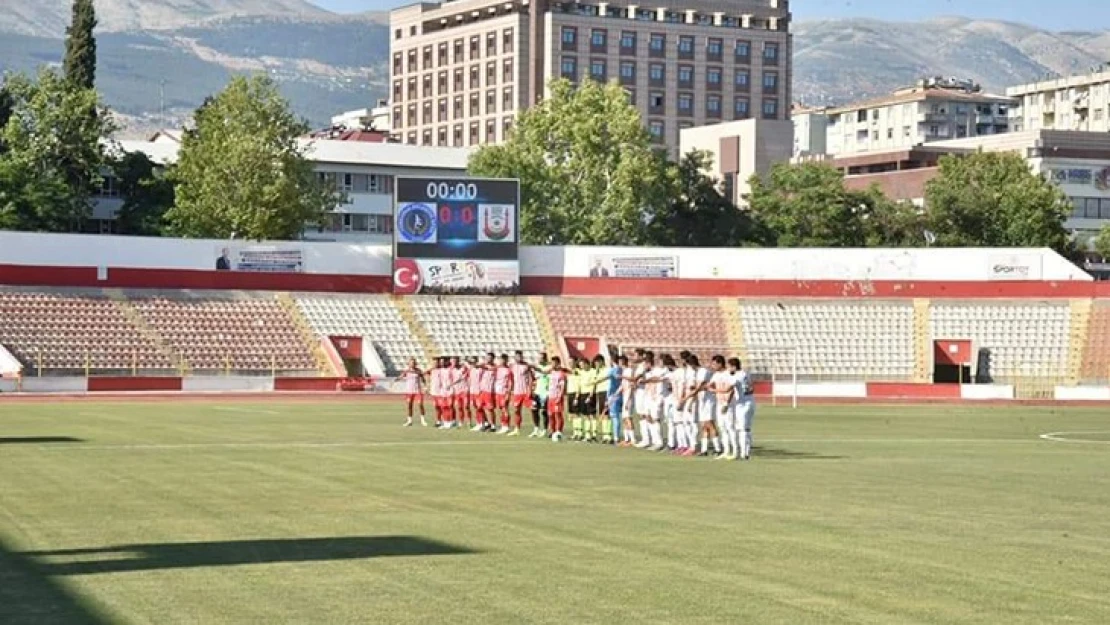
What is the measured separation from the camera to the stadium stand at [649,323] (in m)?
A: 89.3

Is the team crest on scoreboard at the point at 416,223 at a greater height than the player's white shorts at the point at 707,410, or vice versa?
the team crest on scoreboard at the point at 416,223

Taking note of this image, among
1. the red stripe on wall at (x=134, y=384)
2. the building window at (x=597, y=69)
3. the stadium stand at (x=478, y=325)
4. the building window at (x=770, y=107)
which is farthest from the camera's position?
the building window at (x=770, y=107)

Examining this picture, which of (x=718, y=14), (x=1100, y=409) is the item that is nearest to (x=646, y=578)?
(x=1100, y=409)

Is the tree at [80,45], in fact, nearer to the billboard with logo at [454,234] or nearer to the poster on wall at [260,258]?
the poster on wall at [260,258]

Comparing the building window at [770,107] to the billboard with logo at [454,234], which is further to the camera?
the building window at [770,107]

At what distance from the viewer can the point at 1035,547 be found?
21.2 metres

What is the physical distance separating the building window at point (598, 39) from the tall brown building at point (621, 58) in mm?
142

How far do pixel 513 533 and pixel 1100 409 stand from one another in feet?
180

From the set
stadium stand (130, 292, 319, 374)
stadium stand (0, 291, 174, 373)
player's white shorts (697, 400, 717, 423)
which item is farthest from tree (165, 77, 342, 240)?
player's white shorts (697, 400, 717, 423)

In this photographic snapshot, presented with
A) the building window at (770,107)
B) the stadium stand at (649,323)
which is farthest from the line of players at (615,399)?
the building window at (770,107)

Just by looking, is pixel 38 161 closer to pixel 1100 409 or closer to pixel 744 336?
pixel 744 336

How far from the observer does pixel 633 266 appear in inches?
3711

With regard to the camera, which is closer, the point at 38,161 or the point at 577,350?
the point at 577,350

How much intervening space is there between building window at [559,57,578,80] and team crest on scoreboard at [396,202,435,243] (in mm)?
100702
